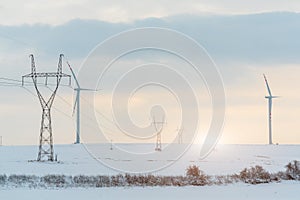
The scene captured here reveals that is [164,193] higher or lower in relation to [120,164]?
lower

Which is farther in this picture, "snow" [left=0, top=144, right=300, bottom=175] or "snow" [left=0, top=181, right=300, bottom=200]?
"snow" [left=0, top=144, right=300, bottom=175]

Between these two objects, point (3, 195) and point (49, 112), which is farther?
point (49, 112)

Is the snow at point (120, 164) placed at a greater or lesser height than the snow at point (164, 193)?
greater

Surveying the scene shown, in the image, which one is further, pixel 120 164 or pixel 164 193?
pixel 120 164

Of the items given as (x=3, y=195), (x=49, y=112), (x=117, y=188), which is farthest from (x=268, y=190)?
(x=49, y=112)

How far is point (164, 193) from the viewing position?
44.1 metres

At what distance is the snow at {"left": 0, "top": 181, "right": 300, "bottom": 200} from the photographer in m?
40.8

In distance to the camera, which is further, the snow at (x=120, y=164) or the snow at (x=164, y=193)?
the snow at (x=120, y=164)

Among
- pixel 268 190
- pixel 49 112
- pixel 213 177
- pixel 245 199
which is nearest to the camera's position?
pixel 245 199

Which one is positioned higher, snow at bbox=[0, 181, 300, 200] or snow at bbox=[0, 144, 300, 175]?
snow at bbox=[0, 144, 300, 175]

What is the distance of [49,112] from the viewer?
80.1 m

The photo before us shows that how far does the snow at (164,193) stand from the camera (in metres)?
40.8

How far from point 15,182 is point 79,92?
61.9 metres

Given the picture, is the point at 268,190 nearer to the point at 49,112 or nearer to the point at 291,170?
the point at 291,170
